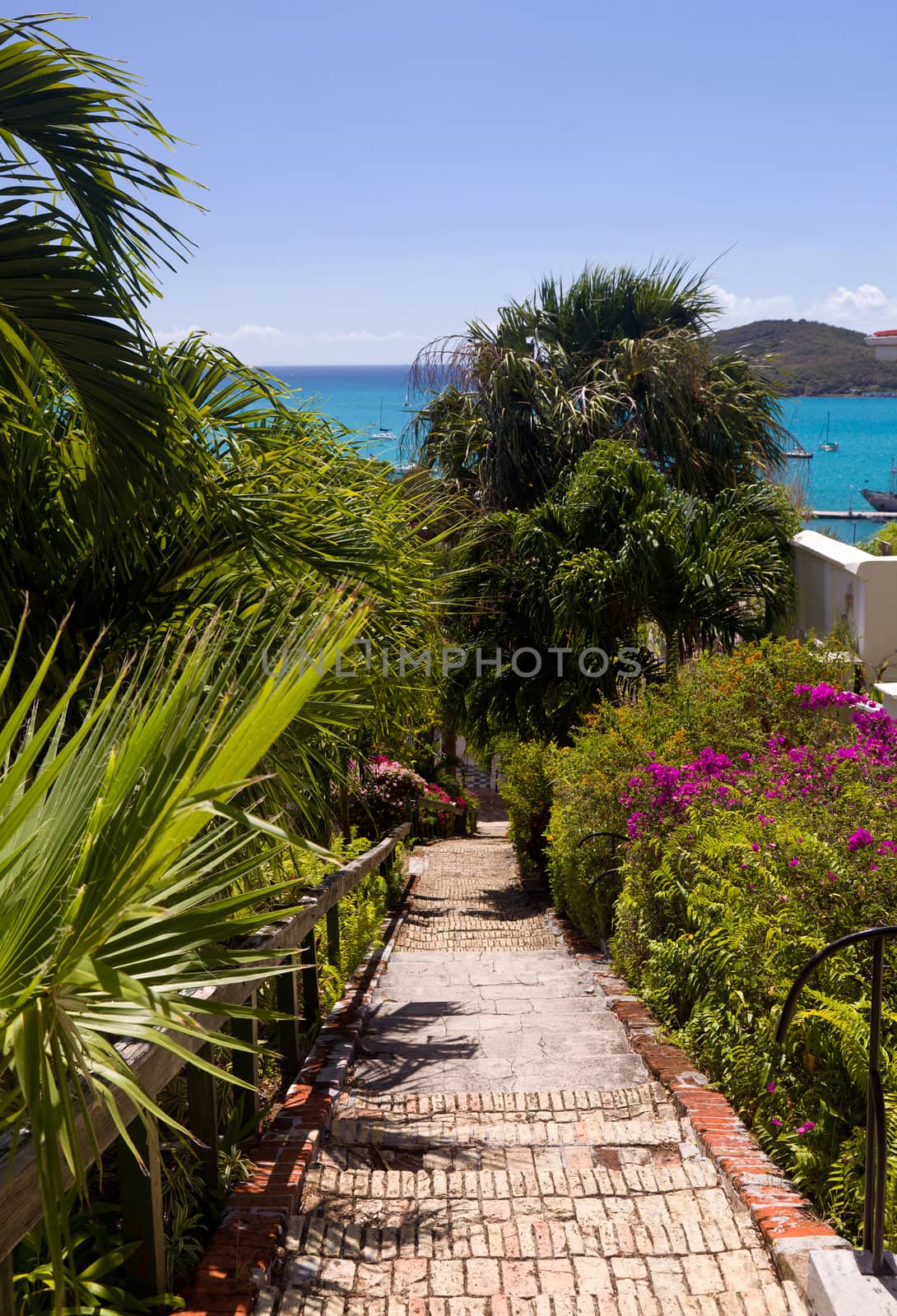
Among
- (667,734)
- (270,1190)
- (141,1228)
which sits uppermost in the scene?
(667,734)

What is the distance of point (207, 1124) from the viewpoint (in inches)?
118

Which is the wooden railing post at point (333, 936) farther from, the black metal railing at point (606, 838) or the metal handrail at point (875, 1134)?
the metal handrail at point (875, 1134)

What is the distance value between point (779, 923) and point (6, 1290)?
8.24 ft

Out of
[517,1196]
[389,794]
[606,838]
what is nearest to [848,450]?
[389,794]

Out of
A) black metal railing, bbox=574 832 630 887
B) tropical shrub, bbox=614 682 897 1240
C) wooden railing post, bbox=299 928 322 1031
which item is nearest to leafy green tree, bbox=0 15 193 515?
wooden railing post, bbox=299 928 322 1031

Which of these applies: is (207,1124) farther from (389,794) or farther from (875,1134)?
(389,794)

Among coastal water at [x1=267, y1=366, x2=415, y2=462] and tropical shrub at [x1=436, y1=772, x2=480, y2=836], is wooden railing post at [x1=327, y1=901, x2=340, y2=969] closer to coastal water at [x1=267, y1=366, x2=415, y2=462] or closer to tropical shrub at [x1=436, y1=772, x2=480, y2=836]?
coastal water at [x1=267, y1=366, x2=415, y2=462]

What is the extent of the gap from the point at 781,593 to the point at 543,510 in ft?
8.14

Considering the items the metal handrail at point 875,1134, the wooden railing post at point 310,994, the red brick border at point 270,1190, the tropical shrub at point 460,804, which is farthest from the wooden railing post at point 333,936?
the tropical shrub at point 460,804

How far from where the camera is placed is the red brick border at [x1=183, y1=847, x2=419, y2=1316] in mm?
2607

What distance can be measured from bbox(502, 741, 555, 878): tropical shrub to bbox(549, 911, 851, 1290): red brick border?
7105mm

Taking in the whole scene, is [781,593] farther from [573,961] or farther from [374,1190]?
[374,1190]

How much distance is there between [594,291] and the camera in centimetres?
1397

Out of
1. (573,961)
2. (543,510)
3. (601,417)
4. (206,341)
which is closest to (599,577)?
(543,510)
